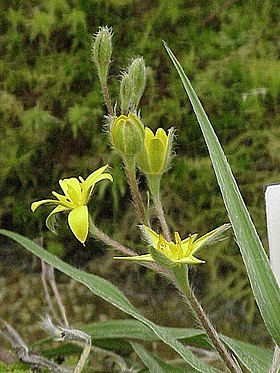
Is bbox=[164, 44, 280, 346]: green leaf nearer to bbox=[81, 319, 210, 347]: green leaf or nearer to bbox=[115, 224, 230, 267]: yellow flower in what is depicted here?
bbox=[115, 224, 230, 267]: yellow flower

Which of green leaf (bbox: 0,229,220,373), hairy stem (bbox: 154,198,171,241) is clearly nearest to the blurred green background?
green leaf (bbox: 0,229,220,373)

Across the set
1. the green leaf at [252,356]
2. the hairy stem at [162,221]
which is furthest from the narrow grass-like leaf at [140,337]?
the hairy stem at [162,221]

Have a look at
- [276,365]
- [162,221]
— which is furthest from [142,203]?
[276,365]

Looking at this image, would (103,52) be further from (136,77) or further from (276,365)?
(276,365)

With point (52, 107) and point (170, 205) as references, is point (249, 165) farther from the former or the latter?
point (52, 107)

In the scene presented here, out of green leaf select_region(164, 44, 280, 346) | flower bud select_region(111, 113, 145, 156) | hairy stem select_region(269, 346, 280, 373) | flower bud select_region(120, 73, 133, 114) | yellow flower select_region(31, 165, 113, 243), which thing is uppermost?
flower bud select_region(120, 73, 133, 114)

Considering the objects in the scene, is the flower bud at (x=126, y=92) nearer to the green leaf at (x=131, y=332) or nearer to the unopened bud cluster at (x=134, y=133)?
the unopened bud cluster at (x=134, y=133)
